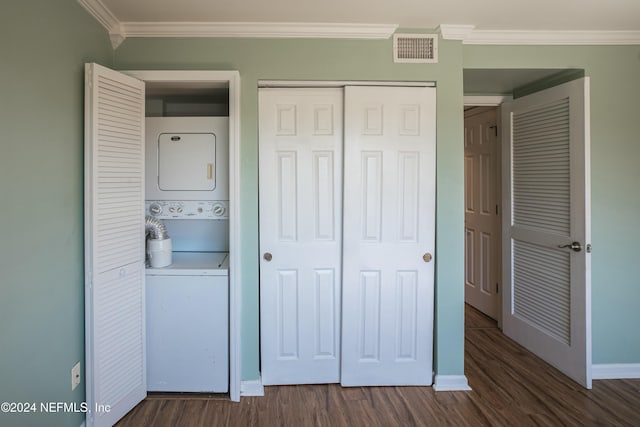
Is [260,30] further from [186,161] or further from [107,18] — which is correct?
[186,161]

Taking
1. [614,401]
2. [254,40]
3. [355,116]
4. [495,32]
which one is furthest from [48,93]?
[614,401]

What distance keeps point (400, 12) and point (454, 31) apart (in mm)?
436

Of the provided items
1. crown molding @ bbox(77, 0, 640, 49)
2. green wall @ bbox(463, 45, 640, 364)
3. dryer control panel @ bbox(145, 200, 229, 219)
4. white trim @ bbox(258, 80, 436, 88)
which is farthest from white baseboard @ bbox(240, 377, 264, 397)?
green wall @ bbox(463, 45, 640, 364)

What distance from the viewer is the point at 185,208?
2512 mm

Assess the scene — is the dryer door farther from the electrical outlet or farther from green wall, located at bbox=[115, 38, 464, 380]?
the electrical outlet

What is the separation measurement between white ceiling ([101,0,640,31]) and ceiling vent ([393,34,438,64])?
68 millimetres

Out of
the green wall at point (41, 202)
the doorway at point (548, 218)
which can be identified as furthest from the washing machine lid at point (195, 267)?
the doorway at point (548, 218)

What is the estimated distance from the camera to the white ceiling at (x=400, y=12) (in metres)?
2.01

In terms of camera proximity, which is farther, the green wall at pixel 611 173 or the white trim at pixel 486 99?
the white trim at pixel 486 99

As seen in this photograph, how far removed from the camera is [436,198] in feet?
7.72

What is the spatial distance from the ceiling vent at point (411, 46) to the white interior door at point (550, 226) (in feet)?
3.34

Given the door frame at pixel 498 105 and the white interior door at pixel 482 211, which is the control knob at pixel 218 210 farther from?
the white interior door at pixel 482 211

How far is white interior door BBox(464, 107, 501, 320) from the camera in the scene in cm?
349

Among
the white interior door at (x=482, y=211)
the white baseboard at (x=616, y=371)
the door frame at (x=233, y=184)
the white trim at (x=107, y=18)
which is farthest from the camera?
the white interior door at (x=482, y=211)
